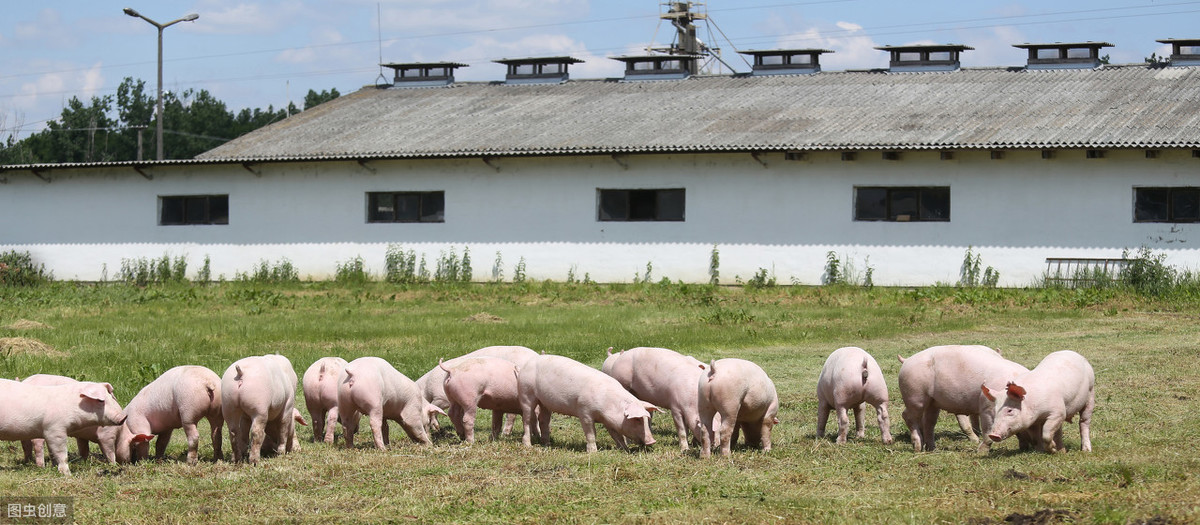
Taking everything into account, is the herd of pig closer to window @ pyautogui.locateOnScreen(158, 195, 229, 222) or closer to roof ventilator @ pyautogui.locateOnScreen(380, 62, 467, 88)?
window @ pyautogui.locateOnScreen(158, 195, 229, 222)

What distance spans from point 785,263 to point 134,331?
12587 mm

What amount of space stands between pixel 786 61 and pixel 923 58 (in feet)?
10.9

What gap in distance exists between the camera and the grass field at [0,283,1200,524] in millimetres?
Answer: 6742

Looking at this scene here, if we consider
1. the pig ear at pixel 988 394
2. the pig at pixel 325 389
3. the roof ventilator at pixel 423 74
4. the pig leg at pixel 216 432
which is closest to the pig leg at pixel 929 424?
the pig ear at pixel 988 394

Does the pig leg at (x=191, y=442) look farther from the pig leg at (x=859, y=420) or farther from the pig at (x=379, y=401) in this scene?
the pig leg at (x=859, y=420)

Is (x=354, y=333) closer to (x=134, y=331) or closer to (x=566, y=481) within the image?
(x=134, y=331)

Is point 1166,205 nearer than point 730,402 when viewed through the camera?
No

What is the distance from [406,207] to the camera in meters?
27.5

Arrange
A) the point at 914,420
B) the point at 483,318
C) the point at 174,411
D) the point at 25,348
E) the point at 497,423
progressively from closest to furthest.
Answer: the point at 174,411 < the point at 914,420 < the point at 497,423 < the point at 25,348 < the point at 483,318

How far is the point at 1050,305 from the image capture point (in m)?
20.3

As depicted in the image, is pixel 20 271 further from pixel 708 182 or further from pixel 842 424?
pixel 842 424

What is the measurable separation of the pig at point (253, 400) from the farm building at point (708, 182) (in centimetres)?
1675

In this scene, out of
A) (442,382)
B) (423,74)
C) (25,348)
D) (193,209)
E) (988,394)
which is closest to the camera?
(988,394)

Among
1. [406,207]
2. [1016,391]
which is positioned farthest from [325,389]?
[406,207]
